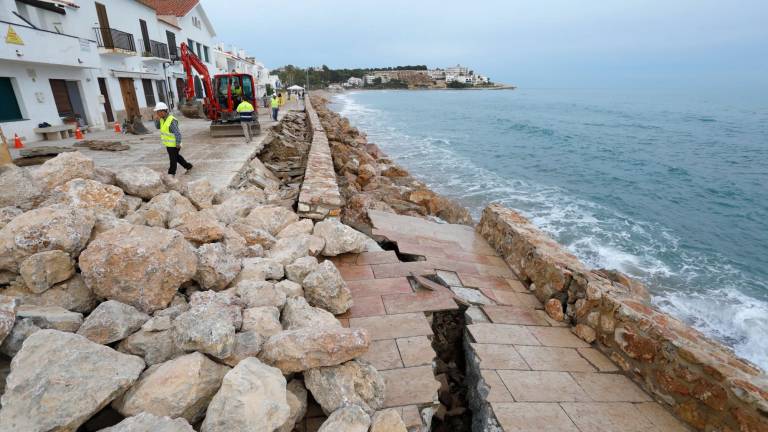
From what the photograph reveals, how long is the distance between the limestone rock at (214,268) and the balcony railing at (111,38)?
1647cm

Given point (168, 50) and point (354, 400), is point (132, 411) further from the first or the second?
point (168, 50)

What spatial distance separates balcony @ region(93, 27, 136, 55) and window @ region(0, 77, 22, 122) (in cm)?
463

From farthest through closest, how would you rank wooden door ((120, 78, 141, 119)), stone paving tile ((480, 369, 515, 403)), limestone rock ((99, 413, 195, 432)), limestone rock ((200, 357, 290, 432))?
wooden door ((120, 78, 141, 119))
stone paving tile ((480, 369, 515, 403))
limestone rock ((200, 357, 290, 432))
limestone rock ((99, 413, 195, 432))

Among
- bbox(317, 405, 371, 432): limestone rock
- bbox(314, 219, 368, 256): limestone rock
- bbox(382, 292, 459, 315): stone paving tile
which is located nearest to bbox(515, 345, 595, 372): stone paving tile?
bbox(382, 292, 459, 315): stone paving tile

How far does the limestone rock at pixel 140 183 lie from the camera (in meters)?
4.66

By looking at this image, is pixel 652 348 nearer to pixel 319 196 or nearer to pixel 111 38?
pixel 319 196

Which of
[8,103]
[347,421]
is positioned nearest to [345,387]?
[347,421]

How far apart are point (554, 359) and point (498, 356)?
1.80 feet

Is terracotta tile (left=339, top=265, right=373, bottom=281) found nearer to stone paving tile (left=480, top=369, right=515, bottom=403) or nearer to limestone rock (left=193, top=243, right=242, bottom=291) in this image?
limestone rock (left=193, top=243, right=242, bottom=291)

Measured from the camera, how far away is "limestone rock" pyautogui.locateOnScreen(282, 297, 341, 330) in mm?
2982

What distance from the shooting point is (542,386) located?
3.17 meters

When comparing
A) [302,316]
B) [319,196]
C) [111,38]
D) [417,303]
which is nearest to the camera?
[302,316]

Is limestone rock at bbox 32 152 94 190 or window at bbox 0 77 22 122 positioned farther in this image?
window at bbox 0 77 22 122

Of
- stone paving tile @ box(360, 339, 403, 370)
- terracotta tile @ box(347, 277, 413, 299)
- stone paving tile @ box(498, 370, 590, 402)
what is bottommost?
stone paving tile @ box(498, 370, 590, 402)
